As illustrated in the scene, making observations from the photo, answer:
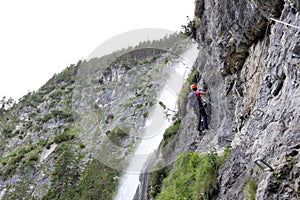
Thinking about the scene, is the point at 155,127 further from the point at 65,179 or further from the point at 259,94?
the point at 65,179

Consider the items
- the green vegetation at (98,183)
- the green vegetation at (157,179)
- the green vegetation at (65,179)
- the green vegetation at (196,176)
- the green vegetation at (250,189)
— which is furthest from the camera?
the green vegetation at (65,179)

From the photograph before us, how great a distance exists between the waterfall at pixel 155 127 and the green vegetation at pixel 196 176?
2.36m

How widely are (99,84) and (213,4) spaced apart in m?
5.23

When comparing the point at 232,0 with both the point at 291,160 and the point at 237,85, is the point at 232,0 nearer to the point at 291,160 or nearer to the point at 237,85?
the point at 237,85

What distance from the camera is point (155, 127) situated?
18.5 metres

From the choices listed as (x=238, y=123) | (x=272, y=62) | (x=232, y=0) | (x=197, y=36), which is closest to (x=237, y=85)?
(x=238, y=123)

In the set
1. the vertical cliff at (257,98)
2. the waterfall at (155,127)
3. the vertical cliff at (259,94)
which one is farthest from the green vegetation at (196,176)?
the waterfall at (155,127)

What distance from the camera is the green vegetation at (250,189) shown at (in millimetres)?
6039

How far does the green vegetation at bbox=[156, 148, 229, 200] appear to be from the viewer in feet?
28.9

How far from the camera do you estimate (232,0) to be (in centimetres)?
990

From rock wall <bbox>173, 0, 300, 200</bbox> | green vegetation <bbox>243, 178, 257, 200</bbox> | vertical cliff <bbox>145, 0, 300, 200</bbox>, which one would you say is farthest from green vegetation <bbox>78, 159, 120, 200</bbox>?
green vegetation <bbox>243, 178, 257, 200</bbox>

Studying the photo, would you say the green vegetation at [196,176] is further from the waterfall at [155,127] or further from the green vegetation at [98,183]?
the green vegetation at [98,183]

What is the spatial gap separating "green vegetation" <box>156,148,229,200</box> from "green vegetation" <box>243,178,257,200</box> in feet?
6.59

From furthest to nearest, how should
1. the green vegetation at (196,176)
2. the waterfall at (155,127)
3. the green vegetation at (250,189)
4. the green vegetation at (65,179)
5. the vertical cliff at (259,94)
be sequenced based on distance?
the green vegetation at (65,179) → the waterfall at (155,127) → the green vegetation at (196,176) → the green vegetation at (250,189) → the vertical cliff at (259,94)
